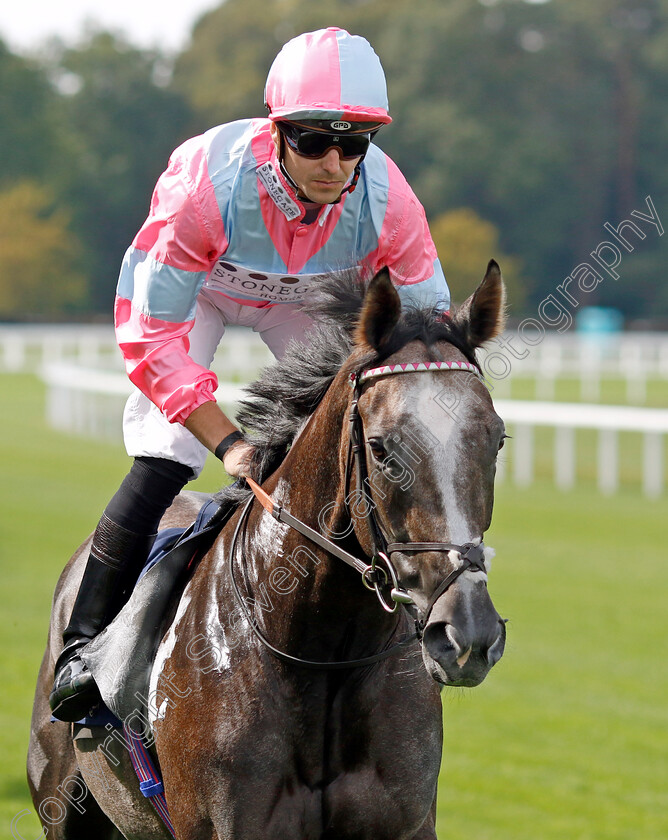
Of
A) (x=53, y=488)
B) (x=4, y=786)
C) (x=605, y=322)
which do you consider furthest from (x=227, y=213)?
(x=605, y=322)

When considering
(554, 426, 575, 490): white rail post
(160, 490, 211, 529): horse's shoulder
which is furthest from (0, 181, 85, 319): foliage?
(160, 490, 211, 529): horse's shoulder

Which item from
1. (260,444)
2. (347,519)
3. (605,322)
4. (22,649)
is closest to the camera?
(347,519)

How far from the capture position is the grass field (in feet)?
16.7

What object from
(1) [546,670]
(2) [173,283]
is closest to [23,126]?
(1) [546,670]

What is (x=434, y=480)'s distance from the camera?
2.35 metres

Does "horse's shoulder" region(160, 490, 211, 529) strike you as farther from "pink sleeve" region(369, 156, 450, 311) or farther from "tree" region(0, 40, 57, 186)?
"tree" region(0, 40, 57, 186)

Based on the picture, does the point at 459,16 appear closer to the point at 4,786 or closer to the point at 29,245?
the point at 29,245

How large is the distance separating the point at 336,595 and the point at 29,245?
4608 centimetres

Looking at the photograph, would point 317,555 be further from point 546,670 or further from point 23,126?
point 23,126

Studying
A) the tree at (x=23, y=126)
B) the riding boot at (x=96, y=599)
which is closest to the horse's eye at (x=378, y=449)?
the riding boot at (x=96, y=599)

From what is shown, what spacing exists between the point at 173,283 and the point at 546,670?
461 centimetres

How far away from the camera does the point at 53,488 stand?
13195 millimetres

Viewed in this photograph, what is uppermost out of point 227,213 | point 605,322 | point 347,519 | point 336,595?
point 227,213

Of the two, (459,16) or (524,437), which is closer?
(524,437)
